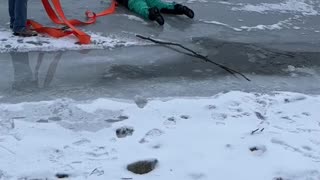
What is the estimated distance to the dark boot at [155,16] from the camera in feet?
22.1

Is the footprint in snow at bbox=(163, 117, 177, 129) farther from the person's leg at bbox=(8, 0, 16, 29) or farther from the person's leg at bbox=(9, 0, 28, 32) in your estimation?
the person's leg at bbox=(8, 0, 16, 29)

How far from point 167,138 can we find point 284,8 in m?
4.72

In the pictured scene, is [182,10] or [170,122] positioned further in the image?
[182,10]

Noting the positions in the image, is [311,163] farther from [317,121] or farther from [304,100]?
[304,100]

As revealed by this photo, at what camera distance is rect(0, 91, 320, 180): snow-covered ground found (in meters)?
3.75

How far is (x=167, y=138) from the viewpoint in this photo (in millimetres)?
4125

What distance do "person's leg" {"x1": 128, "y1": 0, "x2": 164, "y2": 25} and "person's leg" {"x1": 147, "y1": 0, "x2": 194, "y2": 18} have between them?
0.18 meters

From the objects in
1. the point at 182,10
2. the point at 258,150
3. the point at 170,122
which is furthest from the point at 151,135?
the point at 182,10

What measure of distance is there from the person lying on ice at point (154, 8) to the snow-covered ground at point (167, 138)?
2.27 metres

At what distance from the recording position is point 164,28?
6.77 metres

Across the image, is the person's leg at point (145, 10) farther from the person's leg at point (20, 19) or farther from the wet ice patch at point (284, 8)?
the person's leg at point (20, 19)

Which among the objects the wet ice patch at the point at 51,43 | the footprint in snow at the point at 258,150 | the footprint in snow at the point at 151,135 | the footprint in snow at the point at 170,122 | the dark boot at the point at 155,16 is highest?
the dark boot at the point at 155,16

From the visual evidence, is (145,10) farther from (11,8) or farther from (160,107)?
(160,107)

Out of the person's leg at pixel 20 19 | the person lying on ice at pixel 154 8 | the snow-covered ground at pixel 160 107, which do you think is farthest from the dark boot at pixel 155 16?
the person's leg at pixel 20 19
